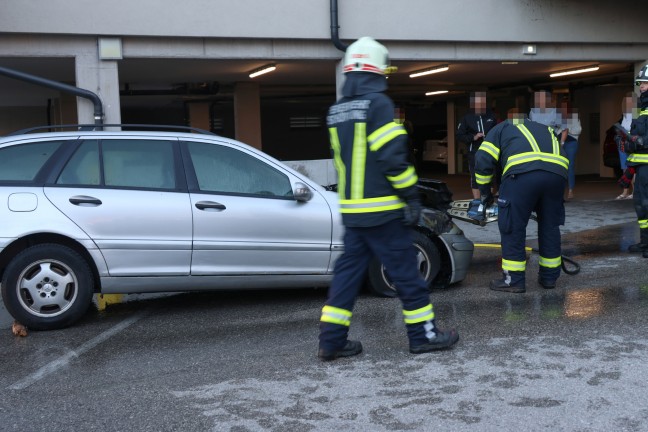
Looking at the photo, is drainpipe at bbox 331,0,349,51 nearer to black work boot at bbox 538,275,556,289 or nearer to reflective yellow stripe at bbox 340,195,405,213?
black work boot at bbox 538,275,556,289

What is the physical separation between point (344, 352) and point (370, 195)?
1.07 meters

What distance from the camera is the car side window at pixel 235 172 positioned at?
662 cm

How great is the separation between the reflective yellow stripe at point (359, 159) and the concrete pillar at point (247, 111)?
1216 centimetres

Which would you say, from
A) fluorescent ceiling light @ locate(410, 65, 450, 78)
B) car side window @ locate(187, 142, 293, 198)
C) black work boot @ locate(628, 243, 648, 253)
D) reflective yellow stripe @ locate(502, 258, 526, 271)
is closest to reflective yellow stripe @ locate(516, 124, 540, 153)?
reflective yellow stripe @ locate(502, 258, 526, 271)

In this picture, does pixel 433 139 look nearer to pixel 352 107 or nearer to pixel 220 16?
pixel 220 16

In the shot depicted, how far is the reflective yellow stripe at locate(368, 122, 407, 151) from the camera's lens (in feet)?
15.9

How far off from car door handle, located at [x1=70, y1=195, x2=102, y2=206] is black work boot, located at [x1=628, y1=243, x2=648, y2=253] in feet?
19.6

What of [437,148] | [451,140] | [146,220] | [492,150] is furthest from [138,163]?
[437,148]

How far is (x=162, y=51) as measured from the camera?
10852mm

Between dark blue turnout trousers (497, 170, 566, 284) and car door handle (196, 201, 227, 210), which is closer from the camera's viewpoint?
car door handle (196, 201, 227, 210)

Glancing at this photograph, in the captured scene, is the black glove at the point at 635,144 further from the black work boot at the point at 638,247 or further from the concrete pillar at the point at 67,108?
the concrete pillar at the point at 67,108

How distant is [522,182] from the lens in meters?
6.81

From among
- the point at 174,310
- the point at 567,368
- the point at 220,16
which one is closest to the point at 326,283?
the point at 174,310

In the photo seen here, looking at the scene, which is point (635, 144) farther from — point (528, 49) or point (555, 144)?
point (528, 49)
